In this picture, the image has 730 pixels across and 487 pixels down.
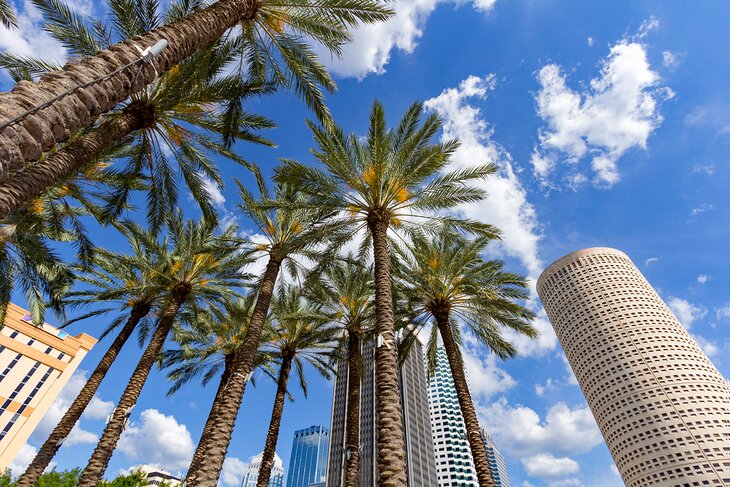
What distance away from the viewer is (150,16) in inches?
389

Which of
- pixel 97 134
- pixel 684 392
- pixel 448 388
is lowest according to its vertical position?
pixel 97 134

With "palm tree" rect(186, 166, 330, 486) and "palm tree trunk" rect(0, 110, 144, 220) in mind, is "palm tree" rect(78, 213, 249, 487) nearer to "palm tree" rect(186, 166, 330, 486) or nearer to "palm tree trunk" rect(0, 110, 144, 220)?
"palm tree" rect(186, 166, 330, 486)

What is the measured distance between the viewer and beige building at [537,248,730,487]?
83062mm

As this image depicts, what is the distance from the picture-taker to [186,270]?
56.2 feet

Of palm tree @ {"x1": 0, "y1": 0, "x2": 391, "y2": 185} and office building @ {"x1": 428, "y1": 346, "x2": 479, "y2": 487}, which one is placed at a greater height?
office building @ {"x1": 428, "y1": 346, "x2": 479, "y2": 487}

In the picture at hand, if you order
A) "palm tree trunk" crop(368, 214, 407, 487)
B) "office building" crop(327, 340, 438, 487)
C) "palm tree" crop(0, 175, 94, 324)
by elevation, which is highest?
"office building" crop(327, 340, 438, 487)

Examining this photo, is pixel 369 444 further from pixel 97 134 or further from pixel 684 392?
pixel 97 134

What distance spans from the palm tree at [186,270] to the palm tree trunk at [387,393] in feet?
24.9

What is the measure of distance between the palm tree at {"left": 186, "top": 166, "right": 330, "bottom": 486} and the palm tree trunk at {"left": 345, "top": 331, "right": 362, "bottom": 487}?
4727 mm

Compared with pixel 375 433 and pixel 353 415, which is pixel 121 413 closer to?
pixel 353 415

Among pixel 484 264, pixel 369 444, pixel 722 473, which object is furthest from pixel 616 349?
pixel 484 264

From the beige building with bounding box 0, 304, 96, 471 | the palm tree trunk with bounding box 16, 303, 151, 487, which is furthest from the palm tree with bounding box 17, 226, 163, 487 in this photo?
the beige building with bounding box 0, 304, 96, 471

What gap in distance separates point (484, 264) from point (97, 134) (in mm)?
14077

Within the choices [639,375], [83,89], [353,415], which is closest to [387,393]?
[353,415]
